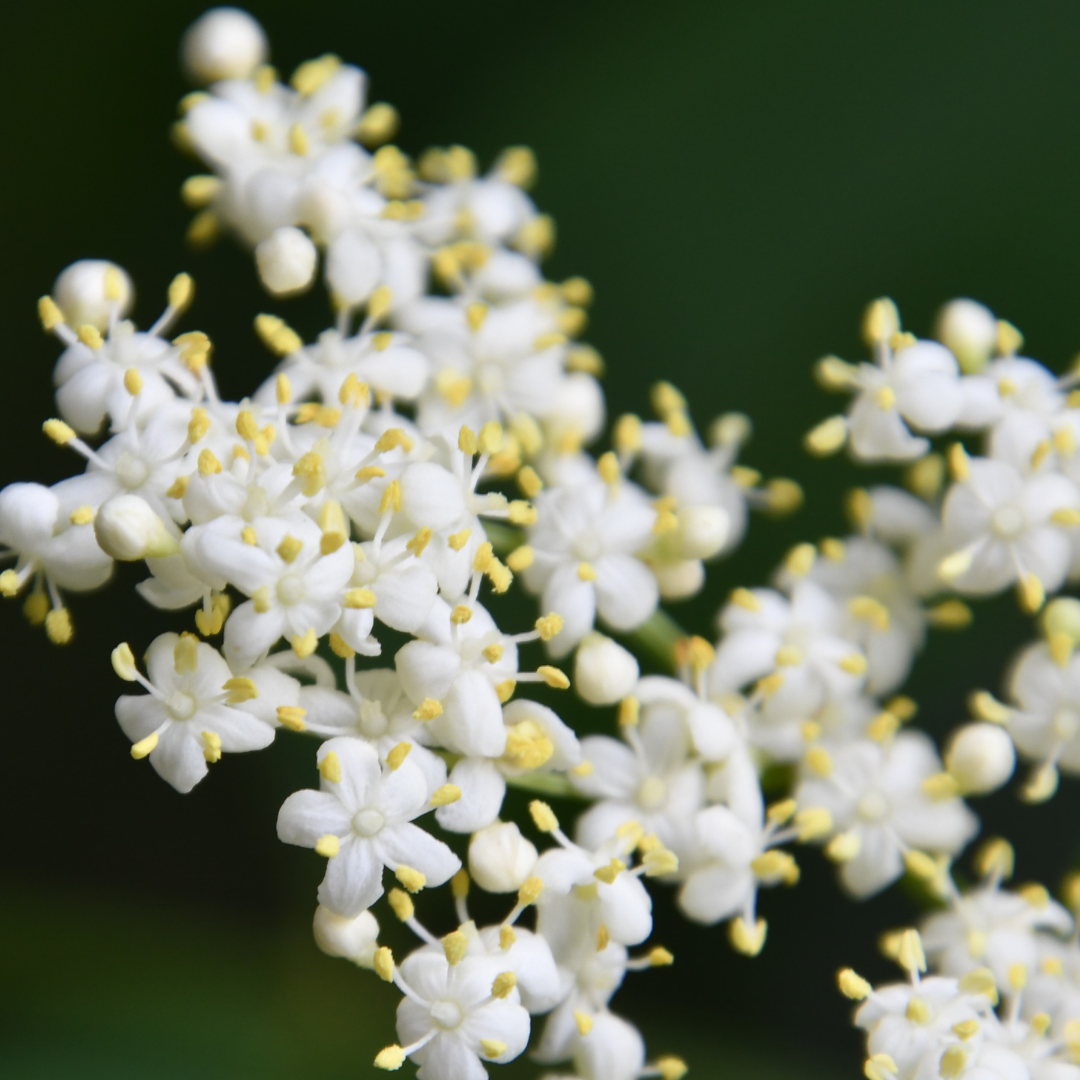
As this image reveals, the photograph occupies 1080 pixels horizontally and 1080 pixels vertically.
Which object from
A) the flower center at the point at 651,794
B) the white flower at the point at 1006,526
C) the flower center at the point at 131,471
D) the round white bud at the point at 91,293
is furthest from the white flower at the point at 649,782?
the round white bud at the point at 91,293

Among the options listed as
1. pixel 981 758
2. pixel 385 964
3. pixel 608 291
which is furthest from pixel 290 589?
pixel 608 291

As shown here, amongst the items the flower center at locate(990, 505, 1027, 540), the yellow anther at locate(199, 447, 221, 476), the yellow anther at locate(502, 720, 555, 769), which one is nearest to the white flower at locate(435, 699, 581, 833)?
the yellow anther at locate(502, 720, 555, 769)

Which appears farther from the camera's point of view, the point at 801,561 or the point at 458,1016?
the point at 801,561

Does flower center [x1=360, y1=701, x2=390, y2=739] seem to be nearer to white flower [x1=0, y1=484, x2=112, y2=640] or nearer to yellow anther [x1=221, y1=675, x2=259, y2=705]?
yellow anther [x1=221, y1=675, x2=259, y2=705]

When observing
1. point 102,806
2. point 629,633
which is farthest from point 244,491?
point 102,806

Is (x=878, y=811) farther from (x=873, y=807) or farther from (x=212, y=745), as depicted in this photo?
(x=212, y=745)

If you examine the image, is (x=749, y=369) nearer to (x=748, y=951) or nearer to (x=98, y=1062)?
(x=748, y=951)
